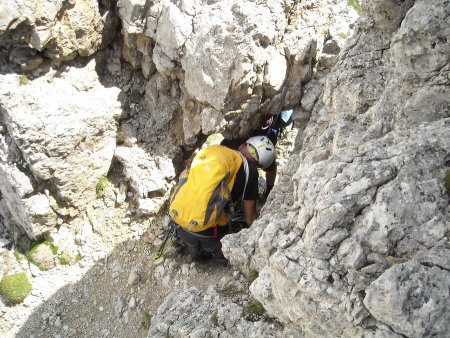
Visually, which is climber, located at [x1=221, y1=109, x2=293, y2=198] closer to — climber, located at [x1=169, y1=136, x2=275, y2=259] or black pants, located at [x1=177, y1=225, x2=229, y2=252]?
climber, located at [x1=169, y1=136, x2=275, y2=259]

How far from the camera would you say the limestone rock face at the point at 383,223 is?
3.30 metres

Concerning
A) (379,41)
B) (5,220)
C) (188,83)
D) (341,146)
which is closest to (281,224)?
(341,146)

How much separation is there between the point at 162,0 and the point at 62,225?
6.95 m

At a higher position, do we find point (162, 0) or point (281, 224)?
point (162, 0)

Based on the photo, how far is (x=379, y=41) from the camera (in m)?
6.30

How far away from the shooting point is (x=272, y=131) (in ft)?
32.1

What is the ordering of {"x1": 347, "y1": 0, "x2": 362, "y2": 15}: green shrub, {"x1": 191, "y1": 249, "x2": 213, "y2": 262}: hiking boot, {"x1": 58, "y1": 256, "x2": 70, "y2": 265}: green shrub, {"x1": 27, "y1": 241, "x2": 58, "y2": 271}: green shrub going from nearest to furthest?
{"x1": 191, "y1": 249, "x2": 213, "y2": 262}: hiking boot
{"x1": 347, "y1": 0, "x2": 362, "y2": 15}: green shrub
{"x1": 58, "y1": 256, "x2": 70, "y2": 265}: green shrub
{"x1": 27, "y1": 241, "x2": 58, "y2": 271}: green shrub

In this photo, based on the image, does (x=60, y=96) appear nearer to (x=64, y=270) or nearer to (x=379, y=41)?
(x=64, y=270)

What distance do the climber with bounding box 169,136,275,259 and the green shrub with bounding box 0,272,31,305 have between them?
4985 millimetres

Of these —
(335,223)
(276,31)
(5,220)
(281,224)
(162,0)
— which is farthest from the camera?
(5,220)

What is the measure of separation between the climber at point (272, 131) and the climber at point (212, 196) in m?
1.01

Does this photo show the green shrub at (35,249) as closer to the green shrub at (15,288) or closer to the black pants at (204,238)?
the green shrub at (15,288)

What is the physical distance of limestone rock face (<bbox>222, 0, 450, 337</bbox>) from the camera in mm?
3305

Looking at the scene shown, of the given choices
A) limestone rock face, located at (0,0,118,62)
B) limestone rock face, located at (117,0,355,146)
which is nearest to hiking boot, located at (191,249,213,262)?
limestone rock face, located at (117,0,355,146)
